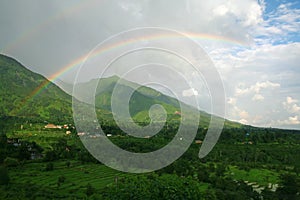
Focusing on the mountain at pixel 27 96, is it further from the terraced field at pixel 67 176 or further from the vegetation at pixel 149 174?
the terraced field at pixel 67 176

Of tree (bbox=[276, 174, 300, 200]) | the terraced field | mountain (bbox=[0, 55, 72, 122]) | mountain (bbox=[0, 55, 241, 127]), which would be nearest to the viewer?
tree (bbox=[276, 174, 300, 200])

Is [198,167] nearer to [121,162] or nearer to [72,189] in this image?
[121,162]

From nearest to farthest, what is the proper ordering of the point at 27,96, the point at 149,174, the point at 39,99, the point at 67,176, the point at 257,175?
the point at 149,174 < the point at 67,176 < the point at 257,175 < the point at 27,96 < the point at 39,99

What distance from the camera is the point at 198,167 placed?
3778 cm

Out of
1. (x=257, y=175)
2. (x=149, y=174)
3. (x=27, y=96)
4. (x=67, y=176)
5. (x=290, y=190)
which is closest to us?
(x=290, y=190)

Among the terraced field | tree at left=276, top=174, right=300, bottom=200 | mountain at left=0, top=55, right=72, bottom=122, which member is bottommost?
tree at left=276, top=174, right=300, bottom=200

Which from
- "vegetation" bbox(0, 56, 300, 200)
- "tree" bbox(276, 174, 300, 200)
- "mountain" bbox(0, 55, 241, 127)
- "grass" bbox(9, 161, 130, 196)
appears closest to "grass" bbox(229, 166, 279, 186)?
"vegetation" bbox(0, 56, 300, 200)

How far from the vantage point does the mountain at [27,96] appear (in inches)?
4063

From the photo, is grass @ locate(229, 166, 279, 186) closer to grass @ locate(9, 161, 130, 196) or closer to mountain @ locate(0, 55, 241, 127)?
grass @ locate(9, 161, 130, 196)

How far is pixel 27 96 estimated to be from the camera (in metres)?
124

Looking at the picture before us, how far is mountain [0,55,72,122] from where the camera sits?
10319cm

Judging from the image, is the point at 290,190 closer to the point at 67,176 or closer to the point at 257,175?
the point at 257,175

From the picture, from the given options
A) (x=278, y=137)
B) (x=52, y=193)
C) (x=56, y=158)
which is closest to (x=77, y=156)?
(x=56, y=158)

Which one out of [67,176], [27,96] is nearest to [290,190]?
[67,176]
